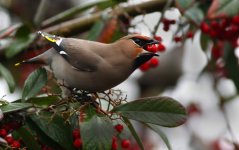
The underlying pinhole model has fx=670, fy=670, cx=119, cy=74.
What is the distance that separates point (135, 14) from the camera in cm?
341

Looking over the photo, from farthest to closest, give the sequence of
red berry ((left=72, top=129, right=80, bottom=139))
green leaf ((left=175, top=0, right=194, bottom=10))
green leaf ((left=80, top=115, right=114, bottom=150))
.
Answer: green leaf ((left=175, top=0, right=194, bottom=10)) < red berry ((left=72, top=129, right=80, bottom=139)) < green leaf ((left=80, top=115, right=114, bottom=150))

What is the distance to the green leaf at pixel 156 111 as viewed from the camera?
7.41ft

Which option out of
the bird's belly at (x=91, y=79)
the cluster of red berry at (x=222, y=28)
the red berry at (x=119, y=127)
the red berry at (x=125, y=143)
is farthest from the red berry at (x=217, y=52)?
the red berry at (x=119, y=127)

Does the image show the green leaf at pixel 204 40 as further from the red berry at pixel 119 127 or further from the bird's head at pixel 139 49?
the red berry at pixel 119 127

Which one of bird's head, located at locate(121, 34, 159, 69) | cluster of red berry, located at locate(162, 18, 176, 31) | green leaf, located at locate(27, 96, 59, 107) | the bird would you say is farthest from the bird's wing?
cluster of red berry, located at locate(162, 18, 176, 31)

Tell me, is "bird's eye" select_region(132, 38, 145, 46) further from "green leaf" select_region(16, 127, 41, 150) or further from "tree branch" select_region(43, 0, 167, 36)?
"tree branch" select_region(43, 0, 167, 36)

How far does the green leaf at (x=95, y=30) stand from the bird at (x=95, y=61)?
513mm

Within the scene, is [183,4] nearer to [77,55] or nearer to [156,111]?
[77,55]

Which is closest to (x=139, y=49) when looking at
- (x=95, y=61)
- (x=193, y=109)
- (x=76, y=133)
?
(x=95, y=61)

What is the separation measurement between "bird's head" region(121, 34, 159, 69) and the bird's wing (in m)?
0.14

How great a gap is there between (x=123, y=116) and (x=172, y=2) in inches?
42.3

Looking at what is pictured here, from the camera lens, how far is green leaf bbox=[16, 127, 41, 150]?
2.22 metres

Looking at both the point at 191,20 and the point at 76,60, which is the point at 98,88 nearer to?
the point at 76,60

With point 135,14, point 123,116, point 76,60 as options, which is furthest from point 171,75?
point 123,116
